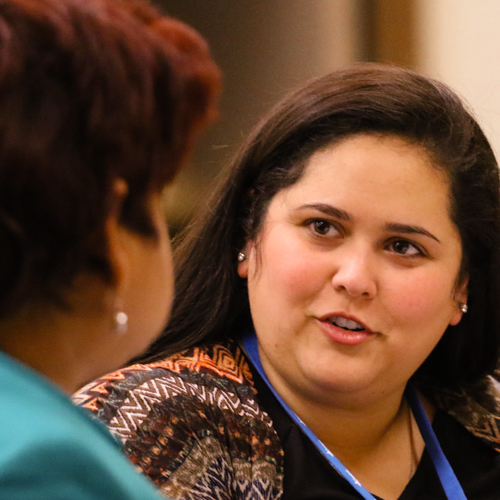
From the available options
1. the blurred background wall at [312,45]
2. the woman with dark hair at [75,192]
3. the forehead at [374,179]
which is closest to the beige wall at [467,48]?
the blurred background wall at [312,45]

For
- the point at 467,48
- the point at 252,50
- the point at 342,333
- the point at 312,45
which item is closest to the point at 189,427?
the point at 342,333

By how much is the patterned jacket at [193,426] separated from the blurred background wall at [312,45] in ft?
2.81

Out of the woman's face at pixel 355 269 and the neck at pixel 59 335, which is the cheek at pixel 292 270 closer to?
the woman's face at pixel 355 269

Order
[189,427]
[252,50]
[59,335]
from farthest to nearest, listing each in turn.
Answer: [252,50], [189,427], [59,335]

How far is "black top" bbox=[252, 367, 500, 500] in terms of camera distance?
1229 mm

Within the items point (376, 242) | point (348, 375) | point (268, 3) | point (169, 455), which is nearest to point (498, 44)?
point (268, 3)

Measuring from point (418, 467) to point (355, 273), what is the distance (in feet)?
1.59

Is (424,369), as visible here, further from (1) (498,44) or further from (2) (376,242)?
(1) (498,44)

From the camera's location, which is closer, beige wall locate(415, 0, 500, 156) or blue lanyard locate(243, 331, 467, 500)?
blue lanyard locate(243, 331, 467, 500)

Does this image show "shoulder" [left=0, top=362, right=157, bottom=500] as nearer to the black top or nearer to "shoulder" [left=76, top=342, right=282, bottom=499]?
"shoulder" [left=76, top=342, right=282, bottom=499]

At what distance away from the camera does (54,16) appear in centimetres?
53

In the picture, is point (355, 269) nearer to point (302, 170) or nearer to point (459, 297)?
point (302, 170)

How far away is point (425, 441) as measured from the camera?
4.78 feet

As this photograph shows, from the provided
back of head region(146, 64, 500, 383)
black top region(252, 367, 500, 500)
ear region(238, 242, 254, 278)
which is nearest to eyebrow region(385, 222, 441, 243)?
back of head region(146, 64, 500, 383)
